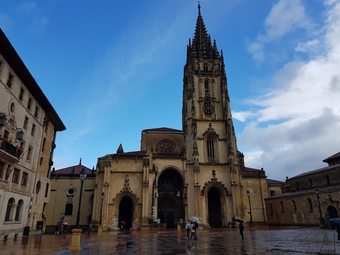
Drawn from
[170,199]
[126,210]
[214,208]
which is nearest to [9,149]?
[126,210]

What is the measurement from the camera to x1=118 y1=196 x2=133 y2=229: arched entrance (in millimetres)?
41438

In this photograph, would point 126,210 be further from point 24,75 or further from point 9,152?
point 24,75

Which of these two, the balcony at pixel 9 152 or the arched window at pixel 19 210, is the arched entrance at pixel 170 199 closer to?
the arched window at pixel 19 210

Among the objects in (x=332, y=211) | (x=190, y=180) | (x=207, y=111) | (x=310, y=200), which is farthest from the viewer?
(x=207, y=111)

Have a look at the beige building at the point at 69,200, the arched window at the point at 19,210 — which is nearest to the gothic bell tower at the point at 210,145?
the beige building at the point at 69,200

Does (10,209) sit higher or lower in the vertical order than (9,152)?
lower

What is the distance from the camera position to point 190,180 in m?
41.7

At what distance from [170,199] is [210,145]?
448 inches

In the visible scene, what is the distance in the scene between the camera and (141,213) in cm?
3866

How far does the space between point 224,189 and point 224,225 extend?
17.8 ft

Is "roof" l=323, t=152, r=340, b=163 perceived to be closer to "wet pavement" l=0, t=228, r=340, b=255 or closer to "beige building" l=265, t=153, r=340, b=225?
"beige building" l=265, t=153, r=340, b=225

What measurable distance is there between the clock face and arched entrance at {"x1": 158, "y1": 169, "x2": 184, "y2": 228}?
41.2 feet

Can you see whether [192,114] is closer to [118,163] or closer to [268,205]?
[118,163]

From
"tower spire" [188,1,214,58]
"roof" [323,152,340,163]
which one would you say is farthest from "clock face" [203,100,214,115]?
"roof" [323,152,340,163]
